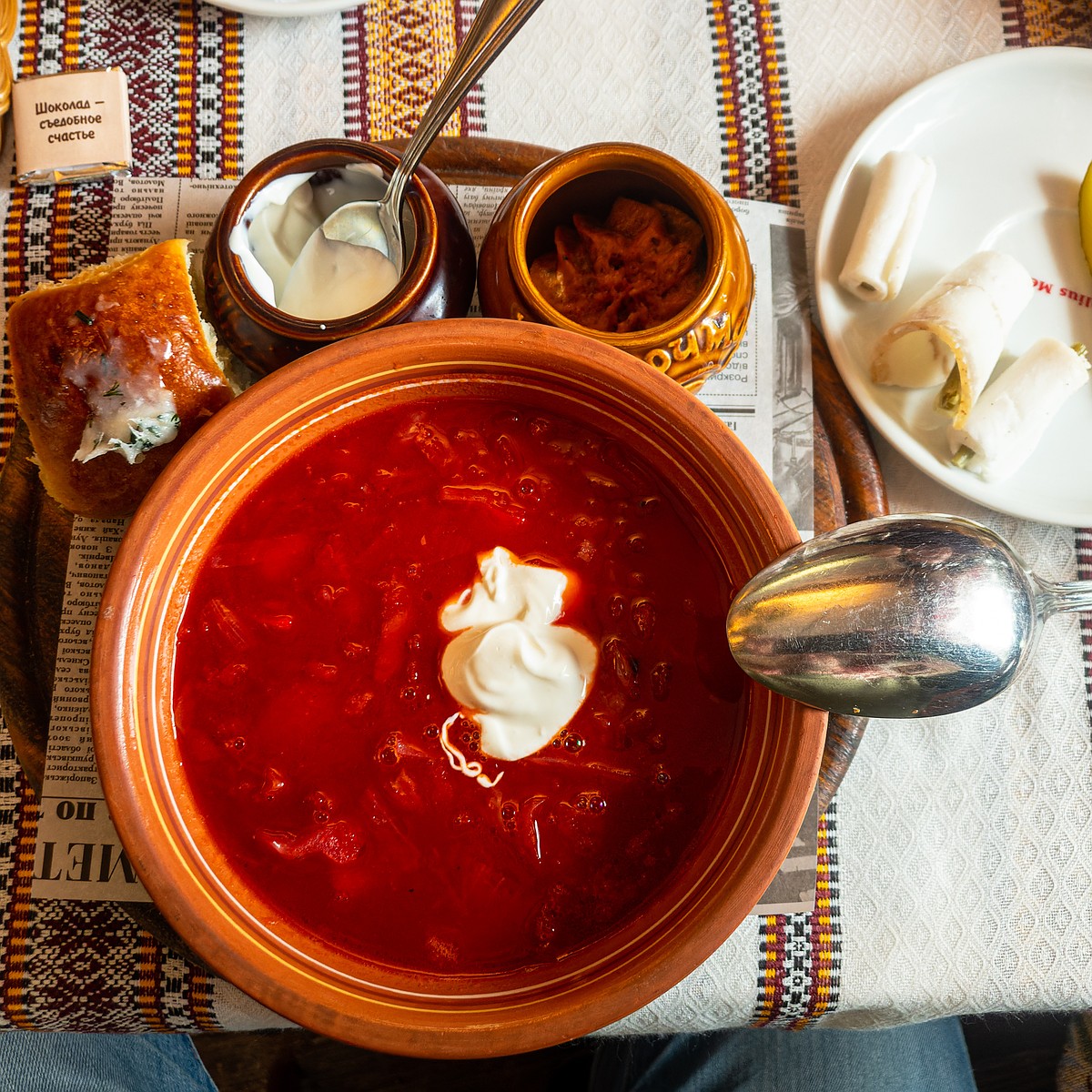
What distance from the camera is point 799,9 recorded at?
152 cm

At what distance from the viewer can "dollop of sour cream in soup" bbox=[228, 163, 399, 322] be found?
3.88 feet

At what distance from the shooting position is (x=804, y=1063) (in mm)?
1597

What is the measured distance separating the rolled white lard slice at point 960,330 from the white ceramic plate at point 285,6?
96cm

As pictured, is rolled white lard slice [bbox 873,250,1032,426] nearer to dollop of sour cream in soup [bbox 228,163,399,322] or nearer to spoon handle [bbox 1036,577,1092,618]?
spoon handle [bbox 1036,577,1092,618]

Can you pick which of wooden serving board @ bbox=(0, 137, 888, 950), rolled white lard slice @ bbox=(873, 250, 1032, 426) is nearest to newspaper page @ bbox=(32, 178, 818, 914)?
wooden serving board @ bbox=(0, 137, 888, 950)

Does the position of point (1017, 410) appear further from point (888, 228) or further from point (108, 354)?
point (108, 354)

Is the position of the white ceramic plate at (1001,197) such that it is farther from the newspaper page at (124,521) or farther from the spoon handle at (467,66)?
the spoon handle at (467,66)

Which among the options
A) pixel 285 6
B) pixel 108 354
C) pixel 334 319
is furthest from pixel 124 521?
pixel 285 6

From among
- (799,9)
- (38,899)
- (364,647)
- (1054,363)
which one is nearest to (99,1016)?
(38,899)

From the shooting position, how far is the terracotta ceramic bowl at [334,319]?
43.5 inches

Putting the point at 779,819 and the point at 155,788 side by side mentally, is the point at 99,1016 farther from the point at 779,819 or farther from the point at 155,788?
the point at 779,819

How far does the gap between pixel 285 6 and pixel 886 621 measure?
48.9 inches

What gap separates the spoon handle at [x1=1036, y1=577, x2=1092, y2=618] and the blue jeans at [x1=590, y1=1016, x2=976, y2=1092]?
0.86 m

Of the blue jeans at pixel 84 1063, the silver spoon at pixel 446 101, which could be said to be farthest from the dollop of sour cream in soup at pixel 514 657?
the blue jeans at pixel 84 1063
